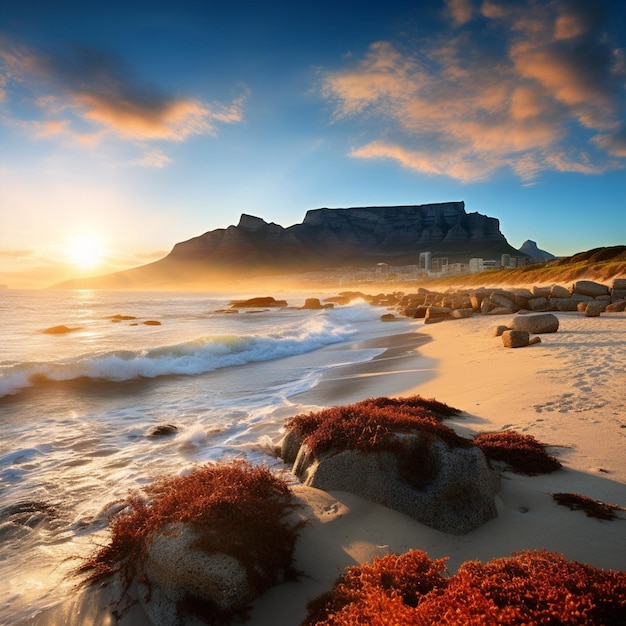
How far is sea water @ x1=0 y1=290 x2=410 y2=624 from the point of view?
439cm

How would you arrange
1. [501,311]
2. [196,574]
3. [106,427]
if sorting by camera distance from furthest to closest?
[501,311], [106,427], [196,574]

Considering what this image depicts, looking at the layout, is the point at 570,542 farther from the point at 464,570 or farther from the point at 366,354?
the point at 366,354

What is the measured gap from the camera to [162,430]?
8109mm

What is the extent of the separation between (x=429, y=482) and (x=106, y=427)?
750 cm

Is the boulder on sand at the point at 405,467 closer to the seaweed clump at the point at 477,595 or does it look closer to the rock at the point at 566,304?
the seaweed clump at the point at 477,595

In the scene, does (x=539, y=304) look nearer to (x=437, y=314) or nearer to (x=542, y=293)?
(x=542, y=293)

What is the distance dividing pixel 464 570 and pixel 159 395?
10.8 meters

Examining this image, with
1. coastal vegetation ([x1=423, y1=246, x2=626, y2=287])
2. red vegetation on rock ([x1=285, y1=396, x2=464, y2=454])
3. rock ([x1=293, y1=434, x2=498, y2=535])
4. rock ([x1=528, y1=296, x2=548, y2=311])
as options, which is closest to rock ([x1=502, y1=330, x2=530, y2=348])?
red vegetation on rock ([x1=285, y1=396, x2=464, y2=454])

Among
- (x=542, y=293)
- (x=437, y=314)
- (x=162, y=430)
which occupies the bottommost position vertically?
(x=162, y=430)

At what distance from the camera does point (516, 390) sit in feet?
28.2

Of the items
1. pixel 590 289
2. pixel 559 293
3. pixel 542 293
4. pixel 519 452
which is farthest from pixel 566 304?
pixel 519 452

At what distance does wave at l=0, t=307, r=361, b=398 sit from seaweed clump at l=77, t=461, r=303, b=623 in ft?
34.9

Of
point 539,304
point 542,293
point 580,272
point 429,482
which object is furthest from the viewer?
point 580,272

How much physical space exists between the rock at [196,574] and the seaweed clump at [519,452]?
143 inches
